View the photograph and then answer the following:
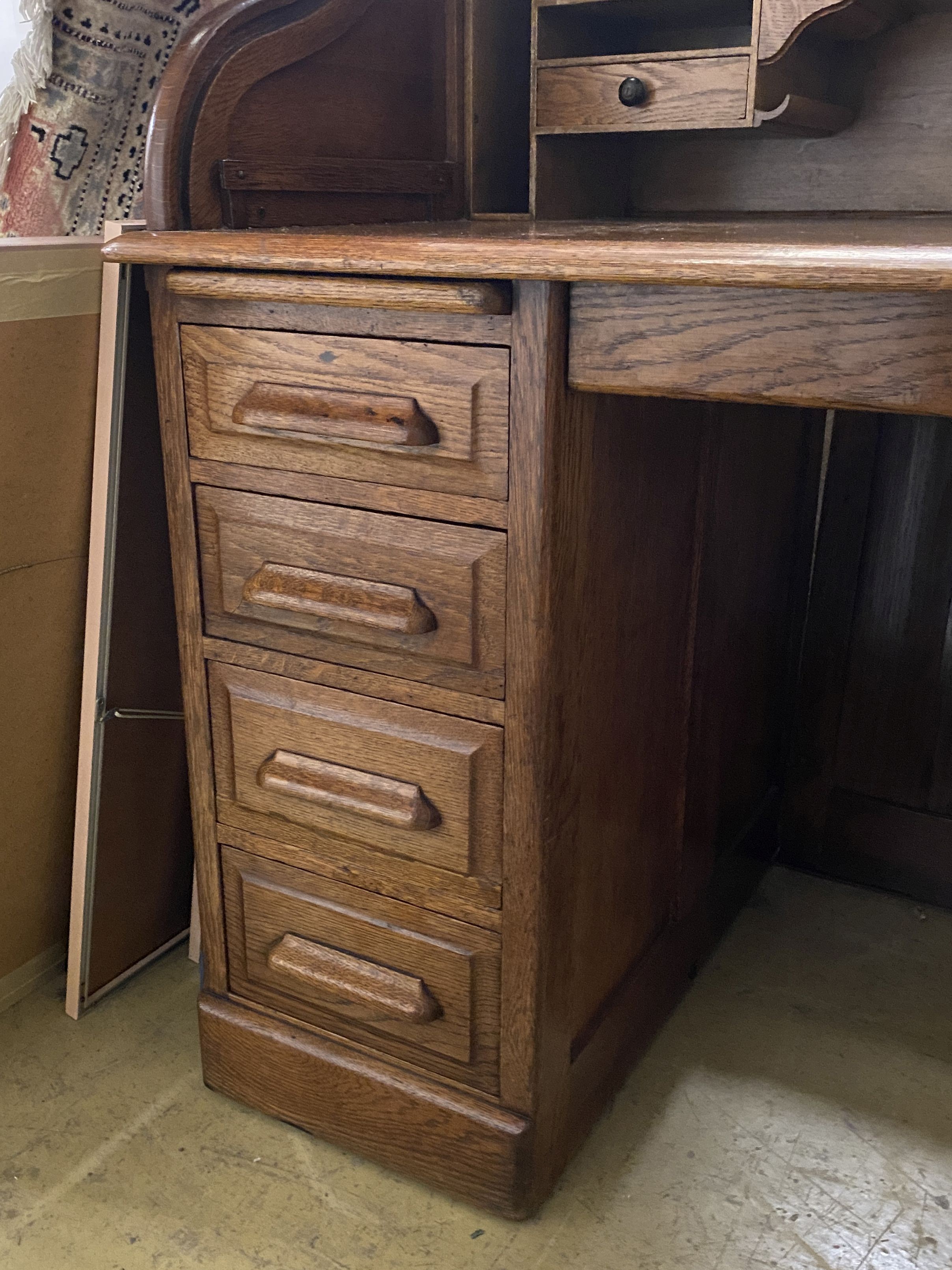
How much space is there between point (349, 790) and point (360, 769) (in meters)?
0.03

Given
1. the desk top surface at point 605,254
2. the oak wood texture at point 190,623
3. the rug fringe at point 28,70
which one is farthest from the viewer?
the rug fringe at point 28,70

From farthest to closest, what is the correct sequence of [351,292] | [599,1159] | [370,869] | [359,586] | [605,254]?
[599,1159], [370,869], [359,586], [351,292], [605,254]

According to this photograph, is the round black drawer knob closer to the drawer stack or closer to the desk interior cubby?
the desk interior cubby

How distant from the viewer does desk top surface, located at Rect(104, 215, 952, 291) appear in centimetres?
80

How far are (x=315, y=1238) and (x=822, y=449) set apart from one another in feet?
4.09

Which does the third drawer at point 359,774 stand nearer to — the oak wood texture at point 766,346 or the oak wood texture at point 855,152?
the oak wood texture at point 766,346

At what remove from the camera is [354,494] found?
3.57 feet

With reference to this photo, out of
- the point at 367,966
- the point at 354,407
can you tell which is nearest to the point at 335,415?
the point at 354,407

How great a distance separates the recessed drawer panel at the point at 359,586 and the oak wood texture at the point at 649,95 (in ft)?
2.12

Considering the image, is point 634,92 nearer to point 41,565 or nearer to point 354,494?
point 354,494

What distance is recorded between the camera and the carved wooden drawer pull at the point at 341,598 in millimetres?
1081

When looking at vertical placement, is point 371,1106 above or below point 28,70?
below

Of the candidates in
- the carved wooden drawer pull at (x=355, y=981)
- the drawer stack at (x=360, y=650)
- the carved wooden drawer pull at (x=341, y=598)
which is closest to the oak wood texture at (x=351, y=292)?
the drawer stack at (x=360, y=650)

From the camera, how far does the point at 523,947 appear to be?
1.15 m
